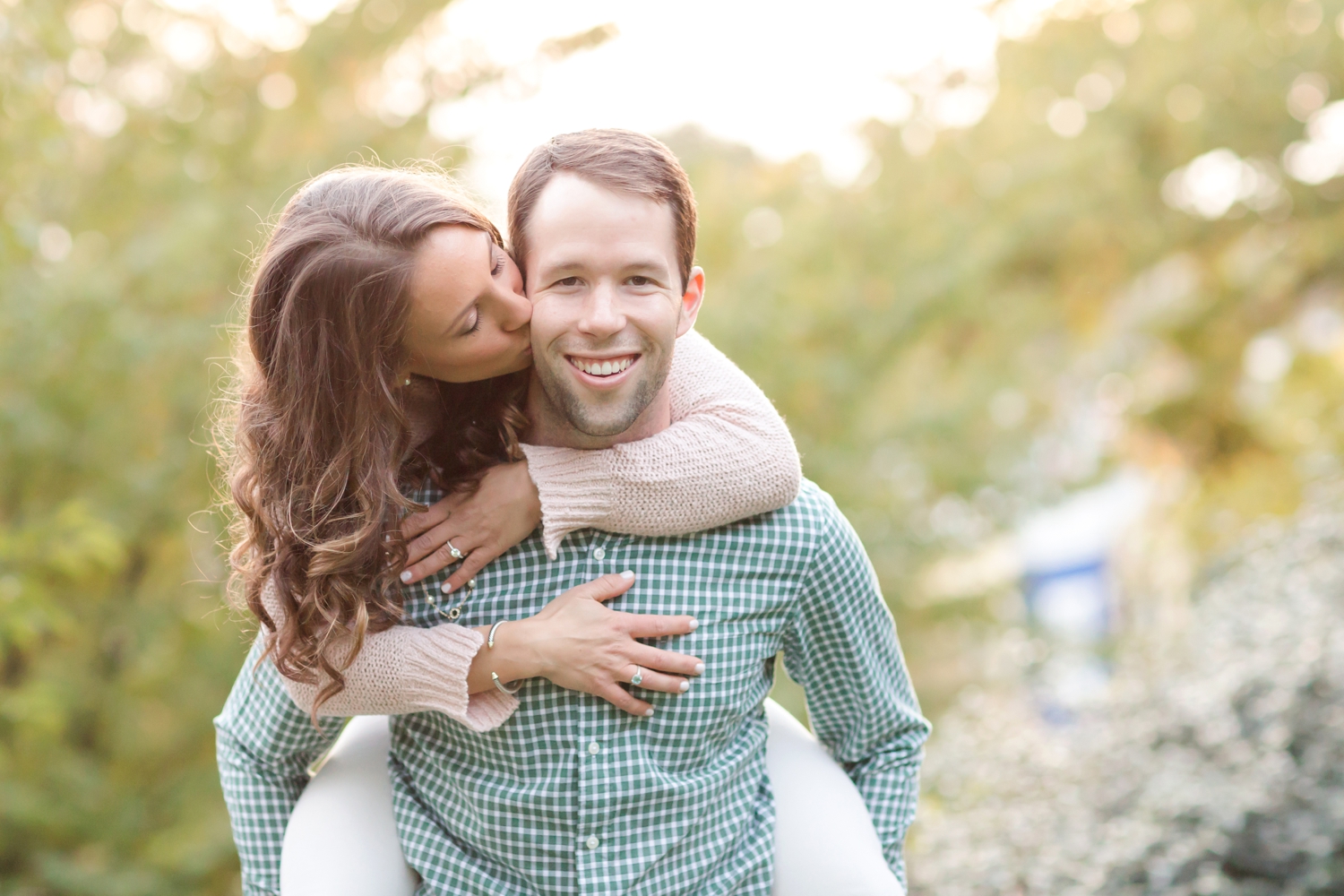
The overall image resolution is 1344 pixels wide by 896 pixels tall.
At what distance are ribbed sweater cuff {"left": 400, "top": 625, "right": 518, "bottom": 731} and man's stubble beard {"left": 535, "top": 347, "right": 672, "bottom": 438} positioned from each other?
321 mm

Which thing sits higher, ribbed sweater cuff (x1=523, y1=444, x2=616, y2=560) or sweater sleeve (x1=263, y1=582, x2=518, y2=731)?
ribbed sweater cuff (x1=523, y1=444, x2=616, y2=560)

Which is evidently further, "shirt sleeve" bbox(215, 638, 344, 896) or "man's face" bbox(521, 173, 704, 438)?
"shirt sleeve" bbox(215, 638, 344, 896)

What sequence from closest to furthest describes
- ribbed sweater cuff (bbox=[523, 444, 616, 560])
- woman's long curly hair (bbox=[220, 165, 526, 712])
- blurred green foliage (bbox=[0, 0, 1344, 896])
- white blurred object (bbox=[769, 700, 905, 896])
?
woman's long curly hair (bbox=[220, 165, 526, 712]) < ribbed sweater cuff (bbox=[523, 444, 616, 560]) < white blurred object (bbox=[769, 700, 905, 896]) < blurred green foliage (bbox=[0, 0, 1344, 896])

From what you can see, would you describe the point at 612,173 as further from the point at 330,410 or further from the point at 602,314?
the point at 330,410

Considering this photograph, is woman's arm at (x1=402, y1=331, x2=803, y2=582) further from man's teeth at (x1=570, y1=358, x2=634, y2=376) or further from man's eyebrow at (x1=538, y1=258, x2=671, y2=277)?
man's eyebrow at (x1=538, y1=258, x2=671, y2=277)

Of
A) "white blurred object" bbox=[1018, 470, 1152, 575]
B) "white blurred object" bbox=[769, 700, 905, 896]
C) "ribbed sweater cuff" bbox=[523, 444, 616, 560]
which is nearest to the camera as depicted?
"ribbed sweater cuff" bbox=[523, 444, 616, 560]

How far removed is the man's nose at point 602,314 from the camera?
5.16ft

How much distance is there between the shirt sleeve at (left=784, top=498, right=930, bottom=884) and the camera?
1.80m

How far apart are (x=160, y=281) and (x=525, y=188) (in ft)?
9.45

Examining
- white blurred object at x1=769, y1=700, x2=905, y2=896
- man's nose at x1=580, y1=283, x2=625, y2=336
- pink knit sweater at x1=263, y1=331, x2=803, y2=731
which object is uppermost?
man's nose at x1=580, y1=283, x2=625, y2=336

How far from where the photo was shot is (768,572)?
1752 millimetres

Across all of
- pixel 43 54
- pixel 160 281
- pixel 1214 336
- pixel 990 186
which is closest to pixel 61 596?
pixel 160 281

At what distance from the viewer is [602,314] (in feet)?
5.16

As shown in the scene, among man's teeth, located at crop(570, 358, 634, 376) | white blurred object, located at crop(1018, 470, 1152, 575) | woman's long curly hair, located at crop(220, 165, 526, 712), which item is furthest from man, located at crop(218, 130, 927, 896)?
white blurred object, located at crop(1018, 470, 1152, 575)
